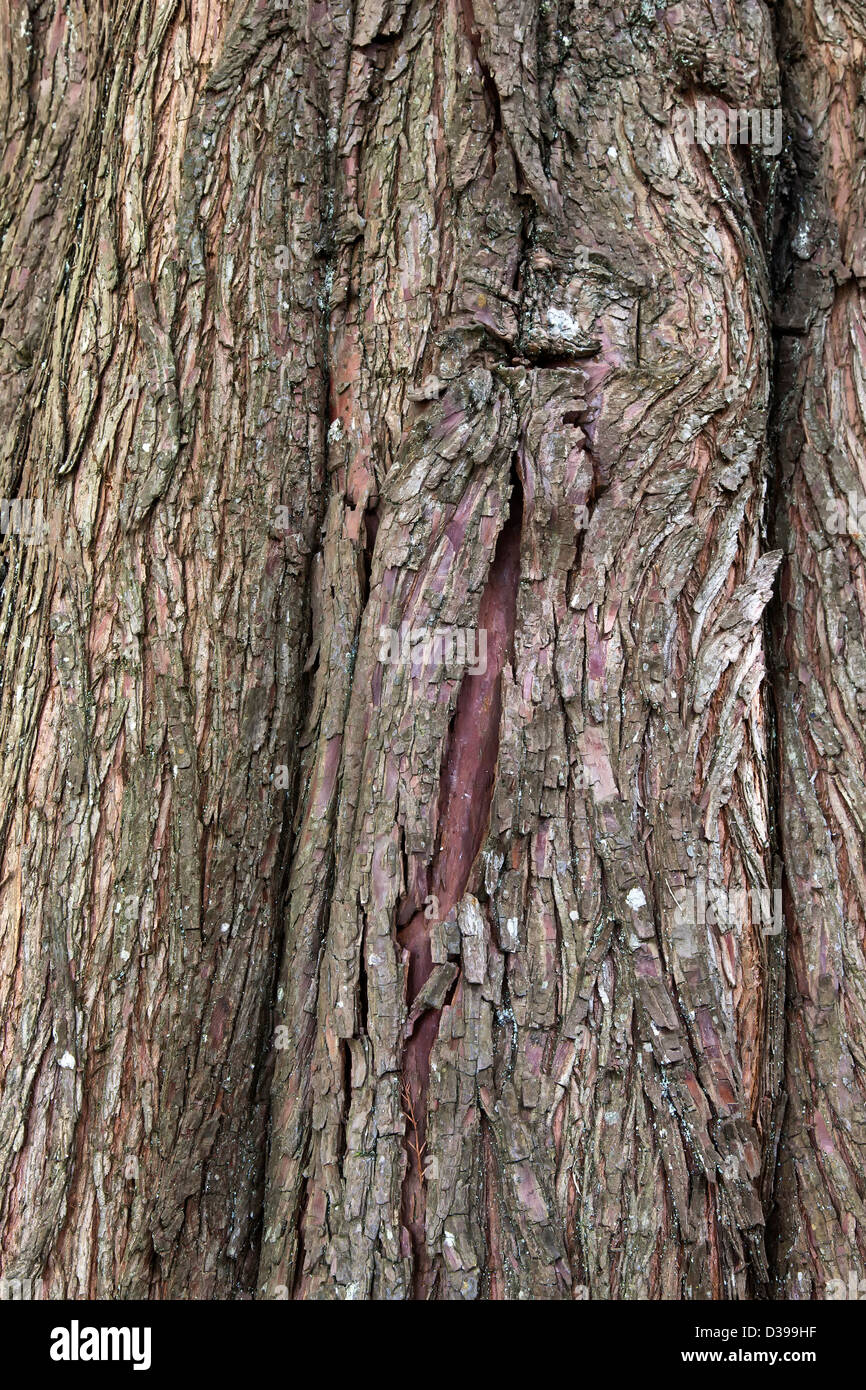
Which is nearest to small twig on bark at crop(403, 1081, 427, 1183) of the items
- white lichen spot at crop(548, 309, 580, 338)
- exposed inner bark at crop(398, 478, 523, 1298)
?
exposed inner bark at crop(398, 478, 523, 1298)

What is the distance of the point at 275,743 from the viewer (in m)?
2.11

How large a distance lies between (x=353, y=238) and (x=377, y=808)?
1292 millimetres

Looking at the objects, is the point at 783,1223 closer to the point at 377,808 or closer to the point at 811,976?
the point at 811,976

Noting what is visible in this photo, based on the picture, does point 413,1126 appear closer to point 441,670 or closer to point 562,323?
point 441,670

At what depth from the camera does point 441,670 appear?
1994mm

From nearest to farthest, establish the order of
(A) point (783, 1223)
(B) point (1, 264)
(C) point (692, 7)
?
(A) point (783, 1223) < (C) point (692, 7) < (B) point (1, 264)

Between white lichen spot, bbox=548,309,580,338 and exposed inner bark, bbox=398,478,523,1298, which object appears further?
white lichen spot, bbox=548,309,580,338

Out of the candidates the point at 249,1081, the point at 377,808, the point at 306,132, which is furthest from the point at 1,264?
the point at 249,1081

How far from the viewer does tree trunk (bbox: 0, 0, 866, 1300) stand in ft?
6.21

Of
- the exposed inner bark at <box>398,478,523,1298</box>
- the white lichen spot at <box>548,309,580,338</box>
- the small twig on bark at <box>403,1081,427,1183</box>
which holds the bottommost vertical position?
the small twig on bark at <box>403,1081,427,1183</box>

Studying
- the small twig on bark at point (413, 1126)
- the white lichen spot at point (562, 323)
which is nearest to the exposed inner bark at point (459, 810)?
the small twig on bark at point (413, 1126)

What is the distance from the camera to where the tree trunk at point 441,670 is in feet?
6.21

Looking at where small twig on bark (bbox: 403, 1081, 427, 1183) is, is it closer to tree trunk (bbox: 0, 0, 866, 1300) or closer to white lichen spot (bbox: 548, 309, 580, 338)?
tree trunk (bbox: 0, 0, 866, 1300)
